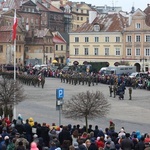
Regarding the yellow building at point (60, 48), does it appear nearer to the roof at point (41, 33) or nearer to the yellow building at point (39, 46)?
the yellow building at point (39, 46)

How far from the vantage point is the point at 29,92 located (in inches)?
2061

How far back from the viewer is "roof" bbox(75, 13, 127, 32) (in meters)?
85.3

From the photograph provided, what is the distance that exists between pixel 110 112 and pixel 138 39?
46160 millimetres

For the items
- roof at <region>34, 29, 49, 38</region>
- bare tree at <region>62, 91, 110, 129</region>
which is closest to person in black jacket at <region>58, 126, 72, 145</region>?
bare tree at <region>62, 91, 110, 129</region>

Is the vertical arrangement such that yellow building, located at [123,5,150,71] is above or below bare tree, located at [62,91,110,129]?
above

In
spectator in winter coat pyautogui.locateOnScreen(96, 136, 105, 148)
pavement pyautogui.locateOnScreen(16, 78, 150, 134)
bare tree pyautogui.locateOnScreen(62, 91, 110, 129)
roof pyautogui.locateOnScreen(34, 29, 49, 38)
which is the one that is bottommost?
pavement pyautogui.locateOnScreen(16, 78, 150, 134)

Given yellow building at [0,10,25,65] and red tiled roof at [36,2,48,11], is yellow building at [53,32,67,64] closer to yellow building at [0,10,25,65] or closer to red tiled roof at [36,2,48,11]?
yellow building at [0,10,25,65]

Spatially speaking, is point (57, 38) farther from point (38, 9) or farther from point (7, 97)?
point (7, 97)

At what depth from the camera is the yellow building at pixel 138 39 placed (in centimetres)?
8256

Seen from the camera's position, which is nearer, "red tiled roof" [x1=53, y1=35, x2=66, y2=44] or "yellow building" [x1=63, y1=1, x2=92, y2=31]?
"red tiled roof" [x1=53, y1=35, x2=66, y2=44]

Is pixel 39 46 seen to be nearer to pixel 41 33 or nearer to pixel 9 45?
pixel 41 33

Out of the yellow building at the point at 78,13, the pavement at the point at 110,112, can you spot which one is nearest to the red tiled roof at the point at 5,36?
the yellow building at the point at 78,13

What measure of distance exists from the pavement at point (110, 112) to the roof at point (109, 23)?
30213mm

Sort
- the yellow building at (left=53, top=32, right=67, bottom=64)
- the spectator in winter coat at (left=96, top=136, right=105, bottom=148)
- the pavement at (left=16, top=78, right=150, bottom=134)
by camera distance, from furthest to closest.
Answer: the yellow building at (left=53, top=32, right=67, bottom=64) < the pavement at (left=16, top=78, right=150, bottom=134) < the spectator in winter coat at (left=96, top=136, right=105, bottom=148)
